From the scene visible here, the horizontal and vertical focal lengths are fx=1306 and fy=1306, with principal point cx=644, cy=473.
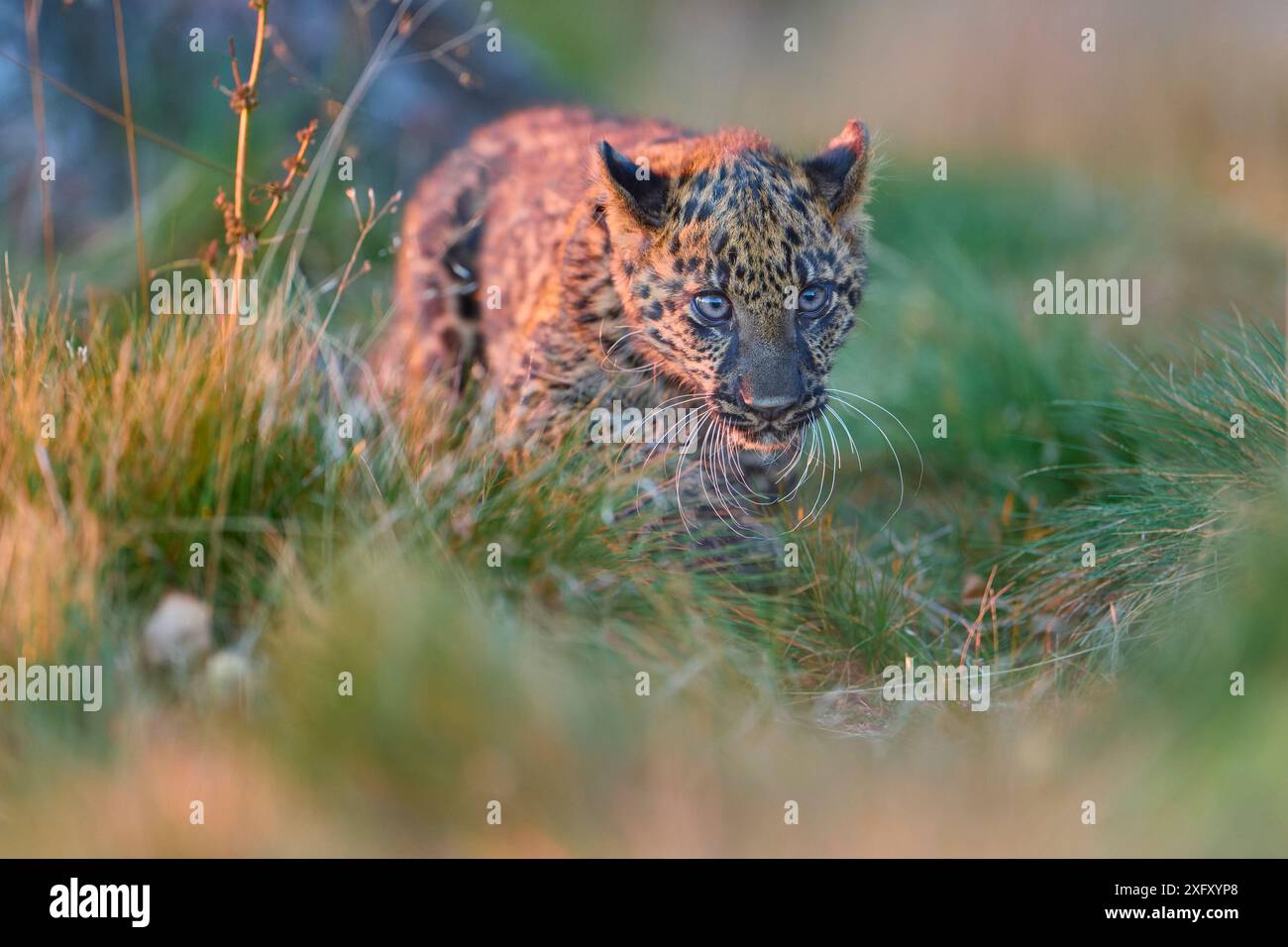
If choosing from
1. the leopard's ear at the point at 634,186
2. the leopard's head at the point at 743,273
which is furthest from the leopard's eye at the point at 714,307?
the leopard's ear at the point at 634,186

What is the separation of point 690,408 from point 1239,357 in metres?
2.48

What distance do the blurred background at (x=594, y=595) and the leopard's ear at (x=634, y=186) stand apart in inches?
43.8

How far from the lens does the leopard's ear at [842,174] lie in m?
5.82

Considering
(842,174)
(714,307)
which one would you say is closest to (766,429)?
(714,307)

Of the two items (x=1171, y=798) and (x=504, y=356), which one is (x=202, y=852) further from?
(x=504, y=356)

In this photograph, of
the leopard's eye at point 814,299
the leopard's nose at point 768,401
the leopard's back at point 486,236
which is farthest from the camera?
the leopard's back at point 486,236

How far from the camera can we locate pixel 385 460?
5203 mm

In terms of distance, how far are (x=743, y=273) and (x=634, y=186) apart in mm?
615

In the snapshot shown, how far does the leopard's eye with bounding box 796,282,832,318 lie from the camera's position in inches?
219

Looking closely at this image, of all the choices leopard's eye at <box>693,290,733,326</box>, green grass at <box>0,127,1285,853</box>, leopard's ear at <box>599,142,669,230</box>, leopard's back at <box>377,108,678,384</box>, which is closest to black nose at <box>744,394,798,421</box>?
leopard's eye at <box>693,290,733,326</box>

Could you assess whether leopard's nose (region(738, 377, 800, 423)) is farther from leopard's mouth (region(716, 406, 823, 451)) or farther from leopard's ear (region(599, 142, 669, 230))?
leopard's ear (region(599, 142, 669, 230))

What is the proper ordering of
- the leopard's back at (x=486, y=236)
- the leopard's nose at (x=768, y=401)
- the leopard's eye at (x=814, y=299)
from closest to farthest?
the leopard's nose at (x=768, y=401), the leopard's eye at (x=814, y=299), the leopard's back at (x=486, y=236)

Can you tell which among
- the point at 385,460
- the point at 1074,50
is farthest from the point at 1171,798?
the point at 1074,50

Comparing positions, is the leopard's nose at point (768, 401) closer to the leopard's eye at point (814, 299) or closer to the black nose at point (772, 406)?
the black nose at point (772, 406)
